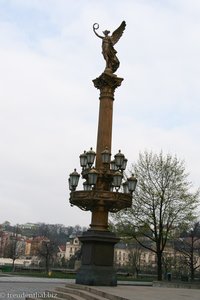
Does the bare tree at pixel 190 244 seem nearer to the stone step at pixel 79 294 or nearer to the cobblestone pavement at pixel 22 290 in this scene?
the cobblestone pavement at pixel 22 290

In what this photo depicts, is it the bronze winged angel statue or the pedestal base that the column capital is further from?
the pedestal base

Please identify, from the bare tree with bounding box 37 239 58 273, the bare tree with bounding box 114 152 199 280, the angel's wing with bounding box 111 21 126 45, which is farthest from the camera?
the bare tree with bounding box 37 239 58 273

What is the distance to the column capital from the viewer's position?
58.5ft

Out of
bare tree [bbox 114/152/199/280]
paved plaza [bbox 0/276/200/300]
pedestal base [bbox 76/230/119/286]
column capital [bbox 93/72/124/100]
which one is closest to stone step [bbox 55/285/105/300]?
paved plaza [bbox 0/276/200/300]

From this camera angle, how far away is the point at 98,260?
1590 centimetres

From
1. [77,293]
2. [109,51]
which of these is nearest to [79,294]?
[77,293]

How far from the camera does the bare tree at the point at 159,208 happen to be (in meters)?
33.2

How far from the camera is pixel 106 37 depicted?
18.7 meters

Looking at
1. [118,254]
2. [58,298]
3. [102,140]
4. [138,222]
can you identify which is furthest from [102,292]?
[118,254]

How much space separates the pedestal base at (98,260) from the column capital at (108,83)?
17.9 ft

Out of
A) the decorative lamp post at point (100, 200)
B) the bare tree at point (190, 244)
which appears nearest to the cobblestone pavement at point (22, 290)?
the decorative lamp post at point (100, 200)

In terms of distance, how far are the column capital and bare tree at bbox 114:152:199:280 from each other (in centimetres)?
1648

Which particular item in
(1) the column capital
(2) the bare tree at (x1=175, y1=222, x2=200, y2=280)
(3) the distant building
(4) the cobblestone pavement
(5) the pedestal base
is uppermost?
(3) the distant building

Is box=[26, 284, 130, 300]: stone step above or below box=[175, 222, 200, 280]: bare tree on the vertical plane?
below
